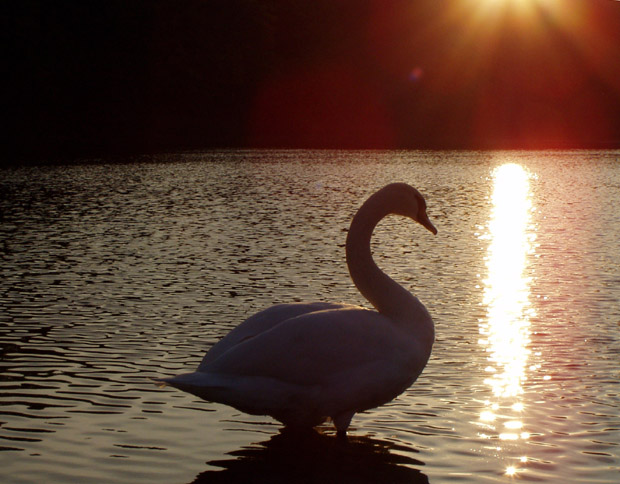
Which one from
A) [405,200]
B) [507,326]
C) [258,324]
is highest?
[405,200]

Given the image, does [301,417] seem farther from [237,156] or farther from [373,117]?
[373,117]

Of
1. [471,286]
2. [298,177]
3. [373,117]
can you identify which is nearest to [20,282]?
[471,286]

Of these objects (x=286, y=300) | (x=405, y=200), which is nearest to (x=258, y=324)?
(x=405, y=200)

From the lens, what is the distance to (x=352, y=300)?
11.7 metres

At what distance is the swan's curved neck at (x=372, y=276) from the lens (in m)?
6.71

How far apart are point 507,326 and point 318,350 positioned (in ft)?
14.7

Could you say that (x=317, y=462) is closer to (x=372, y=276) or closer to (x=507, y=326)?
(x=372, y=276)

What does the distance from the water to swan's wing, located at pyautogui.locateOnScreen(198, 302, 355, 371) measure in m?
0.67

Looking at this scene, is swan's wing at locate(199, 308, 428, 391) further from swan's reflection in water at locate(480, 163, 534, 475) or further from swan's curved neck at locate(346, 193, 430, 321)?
swan's reflection in water at locate(480, 163, 534, 475)

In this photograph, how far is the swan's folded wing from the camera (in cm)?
589

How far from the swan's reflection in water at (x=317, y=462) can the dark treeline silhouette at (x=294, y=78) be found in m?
41.8

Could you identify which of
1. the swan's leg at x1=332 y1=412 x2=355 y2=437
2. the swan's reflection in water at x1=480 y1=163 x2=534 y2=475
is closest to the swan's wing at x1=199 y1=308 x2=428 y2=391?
the swan's leg at x1=332 y1=412 x2=355 y2=437

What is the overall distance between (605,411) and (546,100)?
112266mm

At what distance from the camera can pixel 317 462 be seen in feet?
20.7
